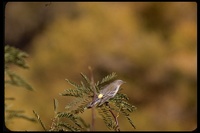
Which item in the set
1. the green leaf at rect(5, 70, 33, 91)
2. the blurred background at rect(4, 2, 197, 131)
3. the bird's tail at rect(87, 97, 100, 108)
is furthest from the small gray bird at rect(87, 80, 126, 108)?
the blurred background at rect(4, 2, 197, 131)

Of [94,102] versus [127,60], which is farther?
[127,60]

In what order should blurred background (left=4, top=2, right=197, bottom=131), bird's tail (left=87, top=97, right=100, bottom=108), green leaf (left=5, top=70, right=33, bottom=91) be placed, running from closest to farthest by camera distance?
bird's tail (left=87, top=97, right=100, bottom=108) < green leaf (left=5, top=70, right=33, bottom=91) < blurred background (left=4, top=2, right=197, bottom=131)

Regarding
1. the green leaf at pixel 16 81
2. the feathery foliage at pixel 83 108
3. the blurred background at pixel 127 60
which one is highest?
the green leaf at pixel 16 81

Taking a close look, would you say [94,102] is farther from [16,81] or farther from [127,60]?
[127,60]

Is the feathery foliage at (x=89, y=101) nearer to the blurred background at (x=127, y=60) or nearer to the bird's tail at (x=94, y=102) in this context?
the bird's tail at (x=94, y=102)

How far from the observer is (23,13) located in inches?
301

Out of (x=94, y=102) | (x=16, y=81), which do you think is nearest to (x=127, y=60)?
(x=16, y=81)

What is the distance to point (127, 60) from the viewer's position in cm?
656

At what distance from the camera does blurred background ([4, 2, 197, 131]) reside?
6.14 meters

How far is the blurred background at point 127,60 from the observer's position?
20.1 feet

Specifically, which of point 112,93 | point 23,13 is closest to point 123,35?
point 23,13

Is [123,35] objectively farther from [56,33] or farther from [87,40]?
[56,33]

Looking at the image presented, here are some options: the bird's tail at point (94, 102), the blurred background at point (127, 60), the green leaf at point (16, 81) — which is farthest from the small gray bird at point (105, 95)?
the blurred background at point (127, 60)

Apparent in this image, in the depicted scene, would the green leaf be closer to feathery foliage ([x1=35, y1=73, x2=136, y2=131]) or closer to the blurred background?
feathery foliage ([x1=35, y1=73, x2=136, y2=131])
